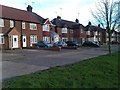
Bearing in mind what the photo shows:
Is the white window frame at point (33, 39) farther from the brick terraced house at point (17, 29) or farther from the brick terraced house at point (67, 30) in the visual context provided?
the brick terraced house at point (67, 30)

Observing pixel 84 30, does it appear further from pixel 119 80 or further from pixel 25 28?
pixel 119 80

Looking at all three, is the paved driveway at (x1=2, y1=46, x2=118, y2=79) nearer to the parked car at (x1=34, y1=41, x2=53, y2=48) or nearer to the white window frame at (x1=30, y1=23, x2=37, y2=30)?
the parked car at (x1=34, y1=41, x2=53, y2=48)

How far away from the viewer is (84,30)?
258 feet

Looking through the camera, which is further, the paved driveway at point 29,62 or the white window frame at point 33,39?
the white window frame at point 33,39

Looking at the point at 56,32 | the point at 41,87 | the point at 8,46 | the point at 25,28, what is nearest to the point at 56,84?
the point at 41,87

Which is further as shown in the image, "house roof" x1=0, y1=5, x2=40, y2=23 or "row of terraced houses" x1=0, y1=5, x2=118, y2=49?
"house roof" x1=0, y1=5, x2=40, y2=23

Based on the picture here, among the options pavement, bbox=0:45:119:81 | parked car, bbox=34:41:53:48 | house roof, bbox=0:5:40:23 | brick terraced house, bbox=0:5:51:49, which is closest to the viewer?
pavement, bbox=0:45:119:81

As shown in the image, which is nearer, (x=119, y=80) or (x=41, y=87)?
(x=41, y=87)

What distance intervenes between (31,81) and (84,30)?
6974 centimetres

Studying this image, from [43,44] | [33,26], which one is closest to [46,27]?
[33,26]

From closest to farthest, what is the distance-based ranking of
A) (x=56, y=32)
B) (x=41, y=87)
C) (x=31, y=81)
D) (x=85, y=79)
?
(x=41, y=87), (x=31, y=81), (x=85, y=79), (x=56, y=32)

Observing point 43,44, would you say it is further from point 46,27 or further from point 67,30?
point 67,30

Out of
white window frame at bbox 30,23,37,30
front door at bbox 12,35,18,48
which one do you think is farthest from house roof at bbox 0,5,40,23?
front door at bbox 12,35,18,48

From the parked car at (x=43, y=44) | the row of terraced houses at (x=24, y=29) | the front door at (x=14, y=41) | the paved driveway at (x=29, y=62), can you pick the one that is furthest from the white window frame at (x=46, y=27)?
the paved driveway at (x=29, y=62)
